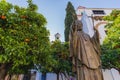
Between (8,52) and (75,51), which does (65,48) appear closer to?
(8,52)

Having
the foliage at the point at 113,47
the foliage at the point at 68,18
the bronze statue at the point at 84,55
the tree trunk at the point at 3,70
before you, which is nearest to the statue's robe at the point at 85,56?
the bronze statue at the point at 84,55

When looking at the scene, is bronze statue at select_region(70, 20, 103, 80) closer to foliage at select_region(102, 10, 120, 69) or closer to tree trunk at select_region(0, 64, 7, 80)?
tree trunk at select_region(0, 64, 7, 80)

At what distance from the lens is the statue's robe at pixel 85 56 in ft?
18.0

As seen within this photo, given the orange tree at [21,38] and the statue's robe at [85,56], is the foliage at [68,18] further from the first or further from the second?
the statue's robe at [85,56]

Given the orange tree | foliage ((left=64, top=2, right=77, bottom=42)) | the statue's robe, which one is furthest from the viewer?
foliage ((left=64, top=2, right=77, bottom=42))

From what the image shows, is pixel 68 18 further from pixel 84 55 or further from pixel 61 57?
pixel 84 55

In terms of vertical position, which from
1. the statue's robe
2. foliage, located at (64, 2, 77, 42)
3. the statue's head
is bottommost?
the statue's robe

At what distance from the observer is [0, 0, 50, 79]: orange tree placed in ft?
32.0

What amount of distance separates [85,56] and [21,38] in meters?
5.56

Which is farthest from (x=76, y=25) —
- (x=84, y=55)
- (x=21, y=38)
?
(x=21, y=38)

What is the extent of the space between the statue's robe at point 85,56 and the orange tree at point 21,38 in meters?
4.33

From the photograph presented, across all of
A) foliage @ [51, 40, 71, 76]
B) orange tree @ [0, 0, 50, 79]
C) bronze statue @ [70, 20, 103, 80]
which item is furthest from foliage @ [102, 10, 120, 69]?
bronze statue @ [70, 20, 103, 80]

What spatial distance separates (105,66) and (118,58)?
1277 millimetres

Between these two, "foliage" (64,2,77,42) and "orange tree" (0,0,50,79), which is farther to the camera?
"foliage" (64,2,77,42)
